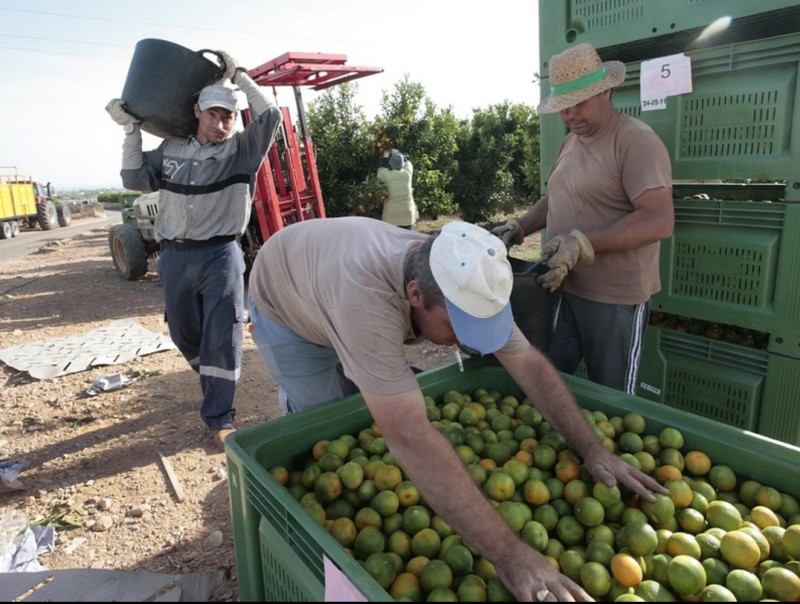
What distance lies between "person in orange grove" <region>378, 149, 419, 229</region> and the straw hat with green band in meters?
7.26

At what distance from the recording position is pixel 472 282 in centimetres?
160

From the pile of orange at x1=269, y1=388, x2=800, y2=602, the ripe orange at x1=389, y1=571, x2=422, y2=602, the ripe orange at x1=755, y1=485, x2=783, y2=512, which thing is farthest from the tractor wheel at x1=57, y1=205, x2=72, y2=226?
the ripe orange at x1=755, y1=485, x2=783, y2=512

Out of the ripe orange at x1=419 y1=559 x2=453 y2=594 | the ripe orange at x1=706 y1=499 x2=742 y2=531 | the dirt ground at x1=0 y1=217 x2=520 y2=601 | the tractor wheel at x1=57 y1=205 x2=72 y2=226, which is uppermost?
the ripe orange at x1=419 y1=559 x2=453 y2=594

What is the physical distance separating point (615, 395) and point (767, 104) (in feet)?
5.61

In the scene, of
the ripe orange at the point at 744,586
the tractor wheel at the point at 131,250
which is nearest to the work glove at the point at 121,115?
the ripe orange at the point at 744,586

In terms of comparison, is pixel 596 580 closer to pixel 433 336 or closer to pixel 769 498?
pixel 769 498

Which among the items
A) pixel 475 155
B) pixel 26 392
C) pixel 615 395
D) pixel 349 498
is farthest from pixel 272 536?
pixel 475 155

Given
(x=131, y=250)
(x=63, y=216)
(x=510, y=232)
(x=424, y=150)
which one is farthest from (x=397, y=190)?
(x=63, y=216)

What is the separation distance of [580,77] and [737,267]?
1324 mm

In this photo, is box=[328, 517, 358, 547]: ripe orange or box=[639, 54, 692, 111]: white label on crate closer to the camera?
box=[328, 517, 358, 547]: ripe orange

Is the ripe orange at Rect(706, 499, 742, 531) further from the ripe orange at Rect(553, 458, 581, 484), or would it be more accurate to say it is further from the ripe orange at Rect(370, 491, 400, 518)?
the ripe orange at Rect(370, 491, 400, 518)

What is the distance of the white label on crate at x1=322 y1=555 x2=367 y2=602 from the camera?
52.1 inches

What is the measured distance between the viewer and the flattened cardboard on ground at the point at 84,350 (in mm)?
5840

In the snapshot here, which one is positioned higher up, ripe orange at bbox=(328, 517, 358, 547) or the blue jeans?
the blue jeans
